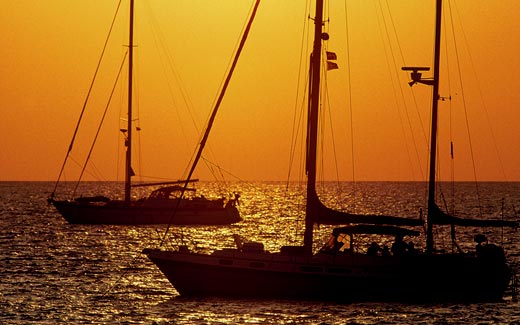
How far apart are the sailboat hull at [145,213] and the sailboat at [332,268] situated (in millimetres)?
56550

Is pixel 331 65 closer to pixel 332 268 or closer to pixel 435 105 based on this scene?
pixel 435 105

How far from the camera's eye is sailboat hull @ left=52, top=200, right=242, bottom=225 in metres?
109

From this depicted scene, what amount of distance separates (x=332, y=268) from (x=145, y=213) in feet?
196

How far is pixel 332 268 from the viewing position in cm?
5100

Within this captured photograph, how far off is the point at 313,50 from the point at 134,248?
42709 mm

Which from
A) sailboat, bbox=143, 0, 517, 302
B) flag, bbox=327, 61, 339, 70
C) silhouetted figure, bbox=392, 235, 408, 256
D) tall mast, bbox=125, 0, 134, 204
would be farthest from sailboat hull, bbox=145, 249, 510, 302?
tall mast, bbox=125, 0, 134, 204

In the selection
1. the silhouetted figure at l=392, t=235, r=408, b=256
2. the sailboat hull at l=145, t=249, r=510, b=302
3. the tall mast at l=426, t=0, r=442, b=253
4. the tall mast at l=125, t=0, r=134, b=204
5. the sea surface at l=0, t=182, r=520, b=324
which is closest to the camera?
the sea surface at l=0, t=182, r=520, b=324

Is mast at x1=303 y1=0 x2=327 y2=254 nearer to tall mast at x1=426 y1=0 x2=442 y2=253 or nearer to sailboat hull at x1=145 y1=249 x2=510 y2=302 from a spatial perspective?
sailboat hull at x1=145 y1=249 x2=510 y2=302

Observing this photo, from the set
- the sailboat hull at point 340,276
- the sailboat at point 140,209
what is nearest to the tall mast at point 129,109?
the sailboat at point 140,209

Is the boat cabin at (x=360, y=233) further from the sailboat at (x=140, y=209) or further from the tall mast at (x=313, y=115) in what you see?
the sailboat at (x=140, y=209)

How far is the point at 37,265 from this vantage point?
2933 inches

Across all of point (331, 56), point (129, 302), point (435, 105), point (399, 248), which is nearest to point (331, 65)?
point (331, 56)

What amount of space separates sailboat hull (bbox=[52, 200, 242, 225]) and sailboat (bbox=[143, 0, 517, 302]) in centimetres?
5655

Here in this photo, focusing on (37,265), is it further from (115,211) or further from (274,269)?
(115,211)
